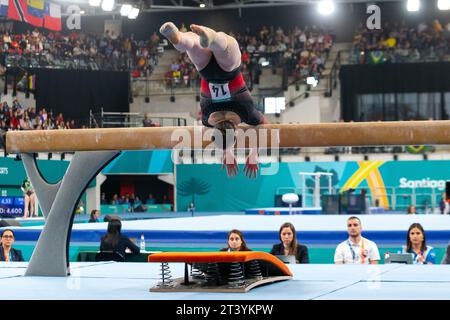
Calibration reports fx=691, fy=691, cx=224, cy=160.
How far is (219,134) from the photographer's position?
13.3 feet

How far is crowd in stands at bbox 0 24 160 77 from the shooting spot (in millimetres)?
22750

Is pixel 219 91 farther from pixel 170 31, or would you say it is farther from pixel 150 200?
pixel 150 200

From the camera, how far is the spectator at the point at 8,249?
653cm

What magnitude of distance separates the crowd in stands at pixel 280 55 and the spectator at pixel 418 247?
18319mm

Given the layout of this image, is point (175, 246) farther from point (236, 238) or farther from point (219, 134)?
point (219, 134)

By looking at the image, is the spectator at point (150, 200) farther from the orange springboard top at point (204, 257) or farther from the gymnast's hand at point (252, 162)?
the orange springboard top at point (204, 257)

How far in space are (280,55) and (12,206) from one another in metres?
11.3

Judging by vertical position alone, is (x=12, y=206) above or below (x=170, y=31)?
below

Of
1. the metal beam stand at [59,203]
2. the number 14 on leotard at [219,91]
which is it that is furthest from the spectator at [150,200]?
the number 14 on leotard at [219,91]

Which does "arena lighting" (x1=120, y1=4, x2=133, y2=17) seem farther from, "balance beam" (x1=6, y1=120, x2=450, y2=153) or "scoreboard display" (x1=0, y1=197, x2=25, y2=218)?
"balance beam" (x1=6, y1=120, x2=450, y2=153)

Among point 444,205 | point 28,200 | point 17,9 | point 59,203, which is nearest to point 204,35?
Answer: point 59,203

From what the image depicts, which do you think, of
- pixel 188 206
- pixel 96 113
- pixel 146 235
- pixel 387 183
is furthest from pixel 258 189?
pixel 146 235

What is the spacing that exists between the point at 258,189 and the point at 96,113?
252 inches

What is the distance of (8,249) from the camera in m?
6.62
